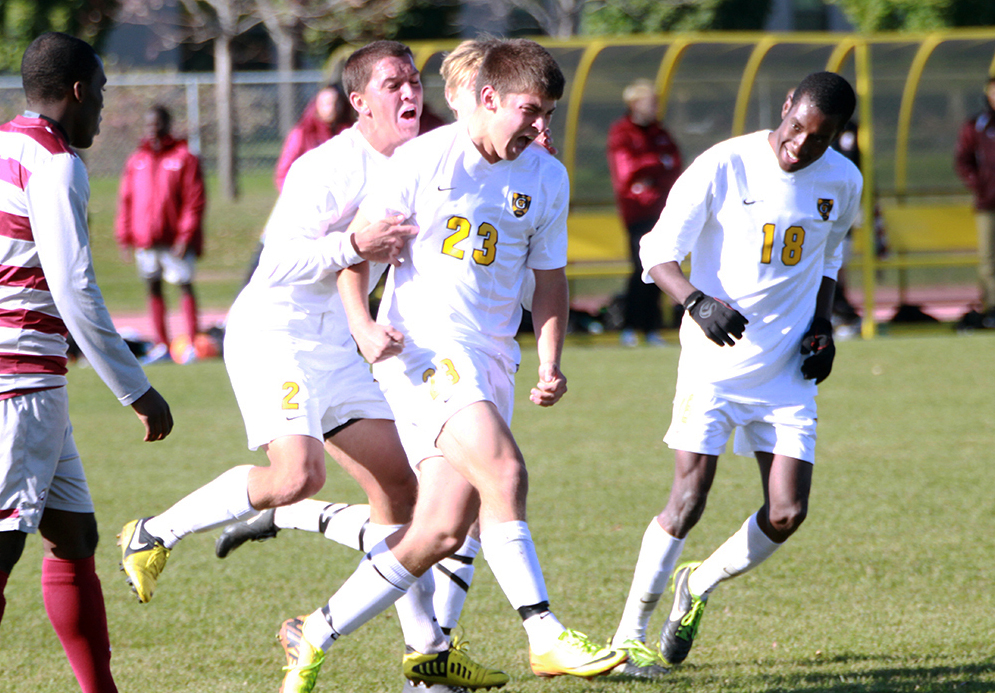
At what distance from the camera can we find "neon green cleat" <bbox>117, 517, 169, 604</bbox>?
426 cm

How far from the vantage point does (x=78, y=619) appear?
12.0ft

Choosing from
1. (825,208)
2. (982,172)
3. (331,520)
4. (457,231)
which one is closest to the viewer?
(457,231)

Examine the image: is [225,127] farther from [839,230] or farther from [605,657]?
[605,657]

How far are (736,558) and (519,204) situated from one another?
1542 mm

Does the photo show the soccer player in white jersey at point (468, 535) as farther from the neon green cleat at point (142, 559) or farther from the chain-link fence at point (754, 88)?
the chain-link fence at point (754, 88)

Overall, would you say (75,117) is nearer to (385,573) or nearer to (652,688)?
(385,573)

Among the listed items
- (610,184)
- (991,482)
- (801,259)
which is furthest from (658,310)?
(801,259)

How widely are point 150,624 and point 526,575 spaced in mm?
2077

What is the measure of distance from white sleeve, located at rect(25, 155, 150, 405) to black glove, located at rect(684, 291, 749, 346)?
1869 millimetres

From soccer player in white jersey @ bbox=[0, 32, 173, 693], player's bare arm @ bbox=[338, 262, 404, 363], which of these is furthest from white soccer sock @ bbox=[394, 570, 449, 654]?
soccer player in white jersey @ bbox=[0, 32, 173, 693]

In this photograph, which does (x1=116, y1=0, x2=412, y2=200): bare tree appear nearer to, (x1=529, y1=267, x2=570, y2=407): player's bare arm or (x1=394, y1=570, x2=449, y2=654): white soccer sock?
(x1=529, y1=267, x2=570, y2=407): player's bare arm

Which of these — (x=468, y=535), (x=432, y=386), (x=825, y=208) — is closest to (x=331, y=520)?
(x=468, y=535)

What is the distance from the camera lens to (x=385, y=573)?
3.68 meters

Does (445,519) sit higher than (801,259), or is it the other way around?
(801,259)
